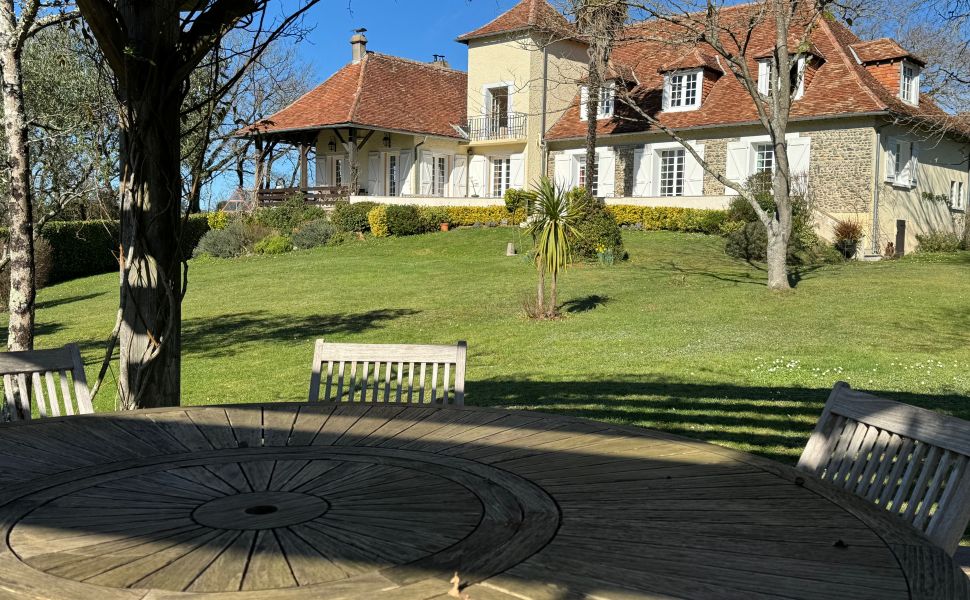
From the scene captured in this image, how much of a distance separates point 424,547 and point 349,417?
119cm

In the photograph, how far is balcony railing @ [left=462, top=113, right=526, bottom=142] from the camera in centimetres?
2720

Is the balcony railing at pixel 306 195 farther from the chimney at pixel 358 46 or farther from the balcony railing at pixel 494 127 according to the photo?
the chimney at pixel 358 46

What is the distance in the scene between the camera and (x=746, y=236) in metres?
18.1

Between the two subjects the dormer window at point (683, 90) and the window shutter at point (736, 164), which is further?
the dormer window at point (683, 90)

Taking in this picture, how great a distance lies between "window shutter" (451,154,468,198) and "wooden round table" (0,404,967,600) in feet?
87.9

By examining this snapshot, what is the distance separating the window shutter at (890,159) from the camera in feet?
Result: 68.0

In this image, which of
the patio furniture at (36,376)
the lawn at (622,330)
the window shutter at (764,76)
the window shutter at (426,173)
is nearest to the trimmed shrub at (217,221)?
the lawn at (622,330)

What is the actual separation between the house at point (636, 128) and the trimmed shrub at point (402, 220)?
184cm

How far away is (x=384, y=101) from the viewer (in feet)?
93.6

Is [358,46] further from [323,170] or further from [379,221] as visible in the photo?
[379,221]

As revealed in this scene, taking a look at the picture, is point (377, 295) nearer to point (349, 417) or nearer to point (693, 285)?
point (693, 285)

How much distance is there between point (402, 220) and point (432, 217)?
111 cm

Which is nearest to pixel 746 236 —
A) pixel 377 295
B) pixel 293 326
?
pixel 377 295

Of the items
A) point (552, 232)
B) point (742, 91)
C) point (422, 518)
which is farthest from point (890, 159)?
point (422, 518)
